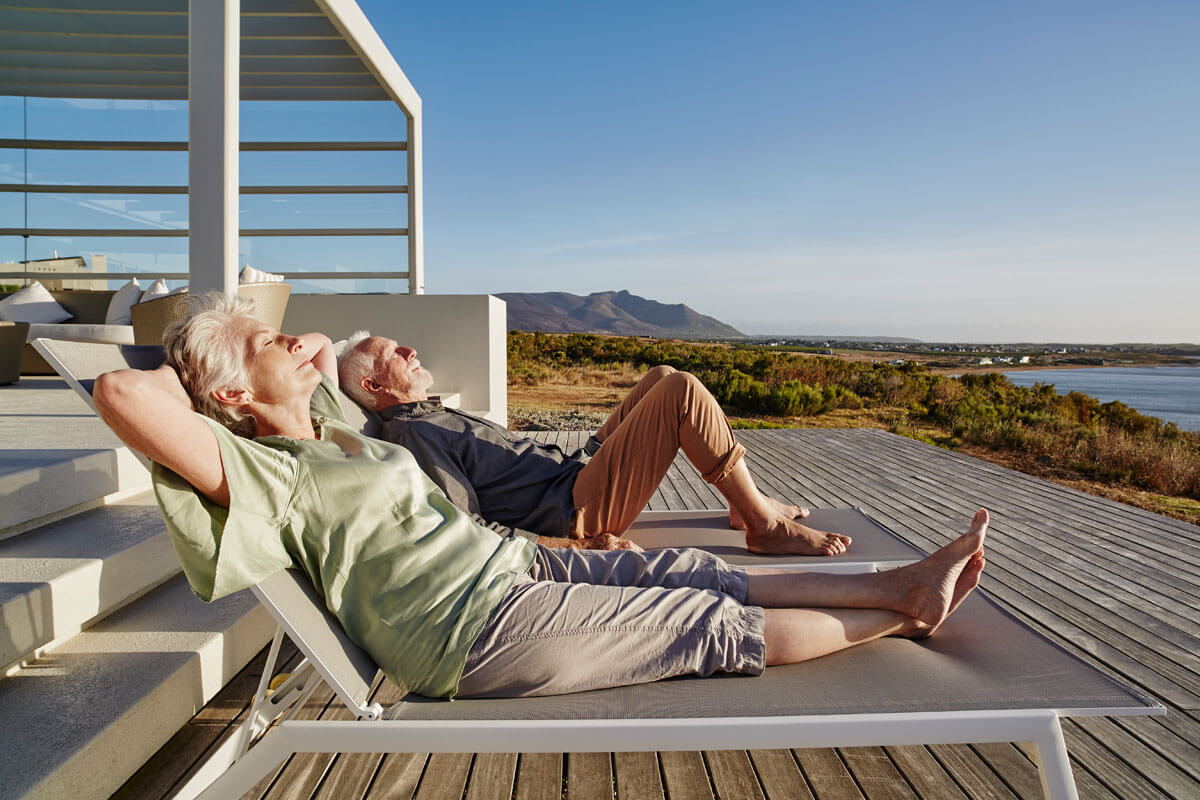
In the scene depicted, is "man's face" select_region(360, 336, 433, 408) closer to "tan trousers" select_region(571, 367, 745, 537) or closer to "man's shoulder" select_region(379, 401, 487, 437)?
"man's shoulder" select_region(379, 401, 487, 437)

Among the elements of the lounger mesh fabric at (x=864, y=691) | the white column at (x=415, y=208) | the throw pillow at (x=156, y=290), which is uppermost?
the white column at (x=415, y=208)

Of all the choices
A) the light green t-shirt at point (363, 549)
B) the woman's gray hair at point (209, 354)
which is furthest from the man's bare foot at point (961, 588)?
the woman's gray hair at point (209, 354)

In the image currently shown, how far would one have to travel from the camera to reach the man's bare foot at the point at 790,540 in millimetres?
2131

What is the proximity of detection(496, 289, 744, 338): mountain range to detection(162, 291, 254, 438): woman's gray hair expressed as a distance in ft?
92.8

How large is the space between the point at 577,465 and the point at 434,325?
3.93 m

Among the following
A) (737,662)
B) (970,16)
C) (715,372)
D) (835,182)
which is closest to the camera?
(737,662)

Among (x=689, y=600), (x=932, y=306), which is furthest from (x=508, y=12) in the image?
(x=932, y=306)

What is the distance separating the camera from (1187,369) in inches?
1275

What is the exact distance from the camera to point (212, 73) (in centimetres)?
329

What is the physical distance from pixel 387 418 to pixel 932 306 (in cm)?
3608

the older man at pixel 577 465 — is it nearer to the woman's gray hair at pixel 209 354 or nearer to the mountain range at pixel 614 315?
the woman's gray hair at pixel 209 354

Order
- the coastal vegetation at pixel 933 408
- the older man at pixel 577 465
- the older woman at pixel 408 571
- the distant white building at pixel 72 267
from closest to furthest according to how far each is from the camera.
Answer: the older woman at pixel 408 571 < the older man at pixel 577 465 < the distant white building at pixel 72 267 < the coastal vegetation at pixel 933 408

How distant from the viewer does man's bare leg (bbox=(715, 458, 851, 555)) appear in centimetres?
213

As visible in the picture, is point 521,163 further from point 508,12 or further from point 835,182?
point 835,182
